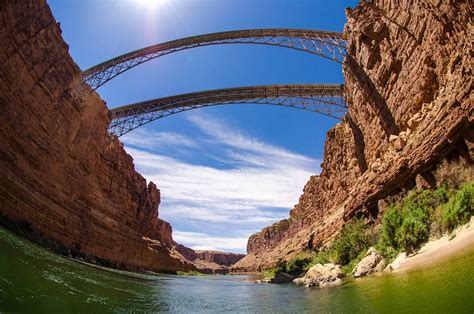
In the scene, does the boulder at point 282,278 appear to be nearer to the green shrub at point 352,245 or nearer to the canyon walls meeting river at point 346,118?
the canyon walls meeting river at point 346,118

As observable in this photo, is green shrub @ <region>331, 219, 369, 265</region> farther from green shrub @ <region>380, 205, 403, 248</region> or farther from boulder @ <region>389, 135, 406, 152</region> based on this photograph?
boulder @ <region>389, 135, 406, 152</region>

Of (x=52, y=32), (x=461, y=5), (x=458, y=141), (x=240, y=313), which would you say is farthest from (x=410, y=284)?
(x=52, y=32)

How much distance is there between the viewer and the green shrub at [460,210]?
1022 centimetres

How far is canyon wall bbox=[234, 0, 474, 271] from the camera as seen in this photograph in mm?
14344

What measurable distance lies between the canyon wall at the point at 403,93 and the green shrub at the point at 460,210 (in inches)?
130

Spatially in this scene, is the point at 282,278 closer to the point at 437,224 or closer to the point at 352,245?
the point at 352,245

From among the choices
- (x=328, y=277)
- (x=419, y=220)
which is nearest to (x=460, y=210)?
(x=419, y=220)

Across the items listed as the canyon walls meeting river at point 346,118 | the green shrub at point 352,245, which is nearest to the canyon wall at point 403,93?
the canyon walls meeting river at point 346,118

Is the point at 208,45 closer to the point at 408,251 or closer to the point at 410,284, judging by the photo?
the point at 408,251

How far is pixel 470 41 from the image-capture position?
44.8ft

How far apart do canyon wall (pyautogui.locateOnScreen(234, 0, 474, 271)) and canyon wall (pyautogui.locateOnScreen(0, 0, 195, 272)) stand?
20.8 metres

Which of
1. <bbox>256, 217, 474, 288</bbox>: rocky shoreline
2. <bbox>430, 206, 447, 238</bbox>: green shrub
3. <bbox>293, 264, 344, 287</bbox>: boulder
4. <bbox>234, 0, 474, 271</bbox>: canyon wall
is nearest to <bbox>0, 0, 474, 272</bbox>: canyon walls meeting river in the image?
<bbox>234, 0, 474, 271</bbox>: canyon wall

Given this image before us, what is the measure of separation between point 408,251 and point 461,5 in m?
11.5

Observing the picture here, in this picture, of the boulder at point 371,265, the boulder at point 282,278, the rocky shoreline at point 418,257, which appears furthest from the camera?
the boulder at point 282,278
